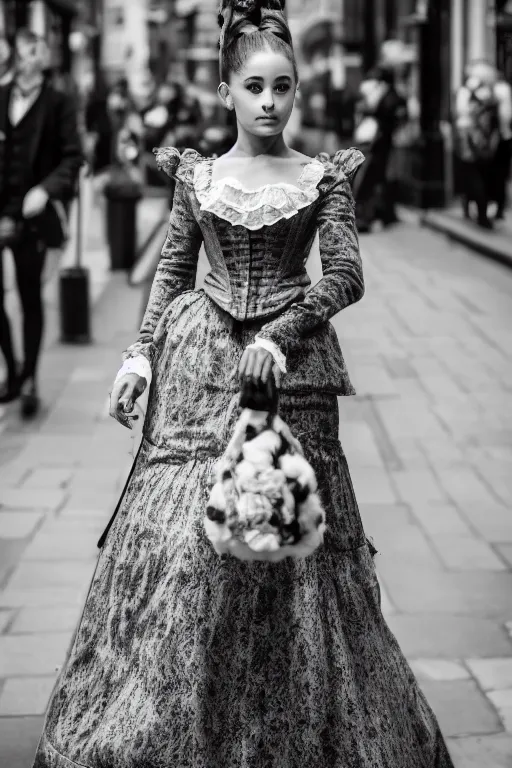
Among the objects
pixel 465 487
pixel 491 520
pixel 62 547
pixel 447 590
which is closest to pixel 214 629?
pixel 447 590

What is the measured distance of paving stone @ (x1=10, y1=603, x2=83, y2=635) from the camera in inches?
164

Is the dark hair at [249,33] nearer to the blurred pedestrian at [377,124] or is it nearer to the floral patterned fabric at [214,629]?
the floral patterned fabric at [214,629]

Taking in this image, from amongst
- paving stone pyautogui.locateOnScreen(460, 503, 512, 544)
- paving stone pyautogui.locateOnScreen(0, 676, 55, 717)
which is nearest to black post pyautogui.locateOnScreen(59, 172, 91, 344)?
paving stone pyautogui.locateOnScreen(460, 503, 512, 544)

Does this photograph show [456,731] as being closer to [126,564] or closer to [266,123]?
[126,564]

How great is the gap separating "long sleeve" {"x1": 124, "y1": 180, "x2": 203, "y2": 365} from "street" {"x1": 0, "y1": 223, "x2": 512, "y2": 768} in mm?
1238

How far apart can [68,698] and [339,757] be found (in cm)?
64

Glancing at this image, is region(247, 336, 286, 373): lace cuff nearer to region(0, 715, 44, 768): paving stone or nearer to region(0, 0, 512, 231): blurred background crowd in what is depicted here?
region(0, 715, 44, 768): paving stone

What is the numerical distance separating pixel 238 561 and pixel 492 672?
1529 mm

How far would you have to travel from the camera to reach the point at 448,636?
164 inches

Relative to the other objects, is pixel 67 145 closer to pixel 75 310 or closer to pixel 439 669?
pixel 75 310

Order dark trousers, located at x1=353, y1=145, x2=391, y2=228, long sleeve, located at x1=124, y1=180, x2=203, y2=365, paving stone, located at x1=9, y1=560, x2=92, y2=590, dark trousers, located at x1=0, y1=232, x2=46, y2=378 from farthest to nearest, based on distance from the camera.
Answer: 1. dark trousers, located at x1=353, y1=145, x2=391, y2=228
2. dark trousers, located at x1=0, y1=232, x2=46, y2=378
3. paving stone, located at x1=9, y1=560, x2=92, y2=590
4. long sleeve, located at x1=124, y1=180, x2=203, y2=365

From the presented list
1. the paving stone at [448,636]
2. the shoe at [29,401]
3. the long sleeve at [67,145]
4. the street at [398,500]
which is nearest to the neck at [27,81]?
the long sleeve at [67,145]

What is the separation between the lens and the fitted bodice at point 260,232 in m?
2.75

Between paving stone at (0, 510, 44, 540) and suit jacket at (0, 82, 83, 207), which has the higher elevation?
suit jacket at (0, 82, 83, 207)
